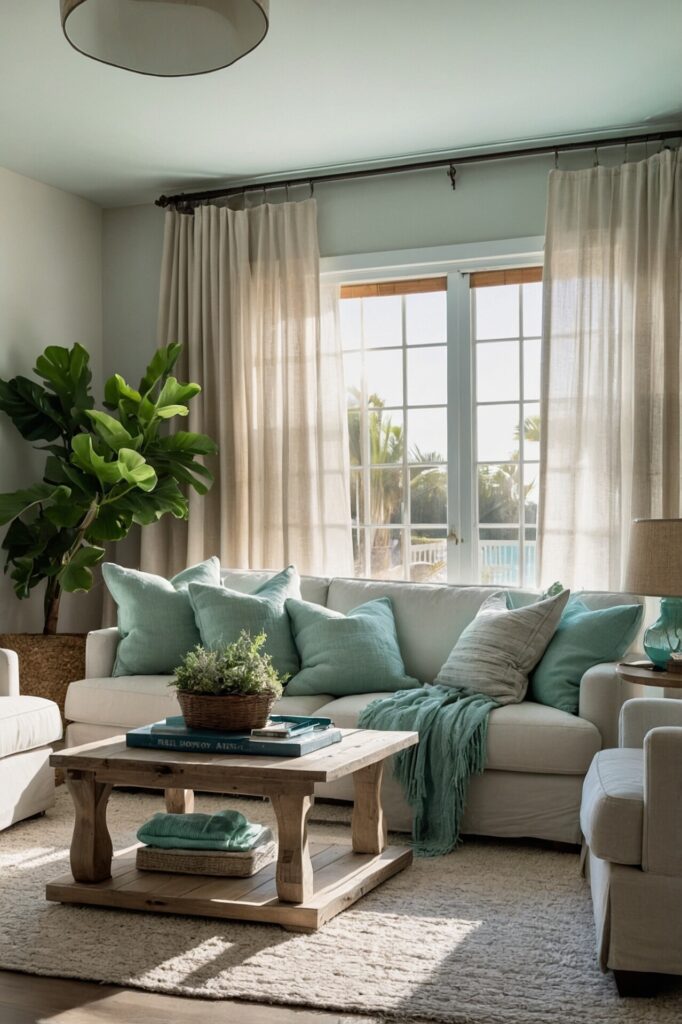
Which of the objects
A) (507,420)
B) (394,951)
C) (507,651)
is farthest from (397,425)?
(394,951)

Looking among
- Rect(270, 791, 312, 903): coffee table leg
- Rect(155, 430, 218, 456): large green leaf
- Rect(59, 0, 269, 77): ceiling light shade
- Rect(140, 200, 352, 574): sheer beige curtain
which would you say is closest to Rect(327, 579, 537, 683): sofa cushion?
Rect(140, 200, 352, 574): sheer beige curtain

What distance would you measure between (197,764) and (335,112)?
2.98 meters

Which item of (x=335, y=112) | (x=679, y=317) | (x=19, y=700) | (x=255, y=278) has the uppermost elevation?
(x=335, y=112)

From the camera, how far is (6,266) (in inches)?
215

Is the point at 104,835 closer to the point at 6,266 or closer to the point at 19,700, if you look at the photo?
the point at 19,700

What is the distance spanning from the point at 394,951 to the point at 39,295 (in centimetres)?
406

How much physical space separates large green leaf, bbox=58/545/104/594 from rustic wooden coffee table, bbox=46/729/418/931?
1.57m

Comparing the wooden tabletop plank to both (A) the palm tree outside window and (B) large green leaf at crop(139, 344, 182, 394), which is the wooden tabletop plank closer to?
(A) the palm tree outside window

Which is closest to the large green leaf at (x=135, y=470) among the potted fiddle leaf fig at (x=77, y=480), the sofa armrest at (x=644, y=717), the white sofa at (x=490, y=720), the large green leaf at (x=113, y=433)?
the potted fiddle leaf fig at (x=77, y=480)

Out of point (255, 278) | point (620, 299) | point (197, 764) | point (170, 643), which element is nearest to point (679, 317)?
point (620, 299)

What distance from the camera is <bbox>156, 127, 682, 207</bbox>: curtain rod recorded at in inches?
195

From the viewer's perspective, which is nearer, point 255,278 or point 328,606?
point 328,606

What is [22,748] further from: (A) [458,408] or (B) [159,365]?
(A) [458,408]

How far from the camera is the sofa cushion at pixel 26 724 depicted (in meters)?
3.99
